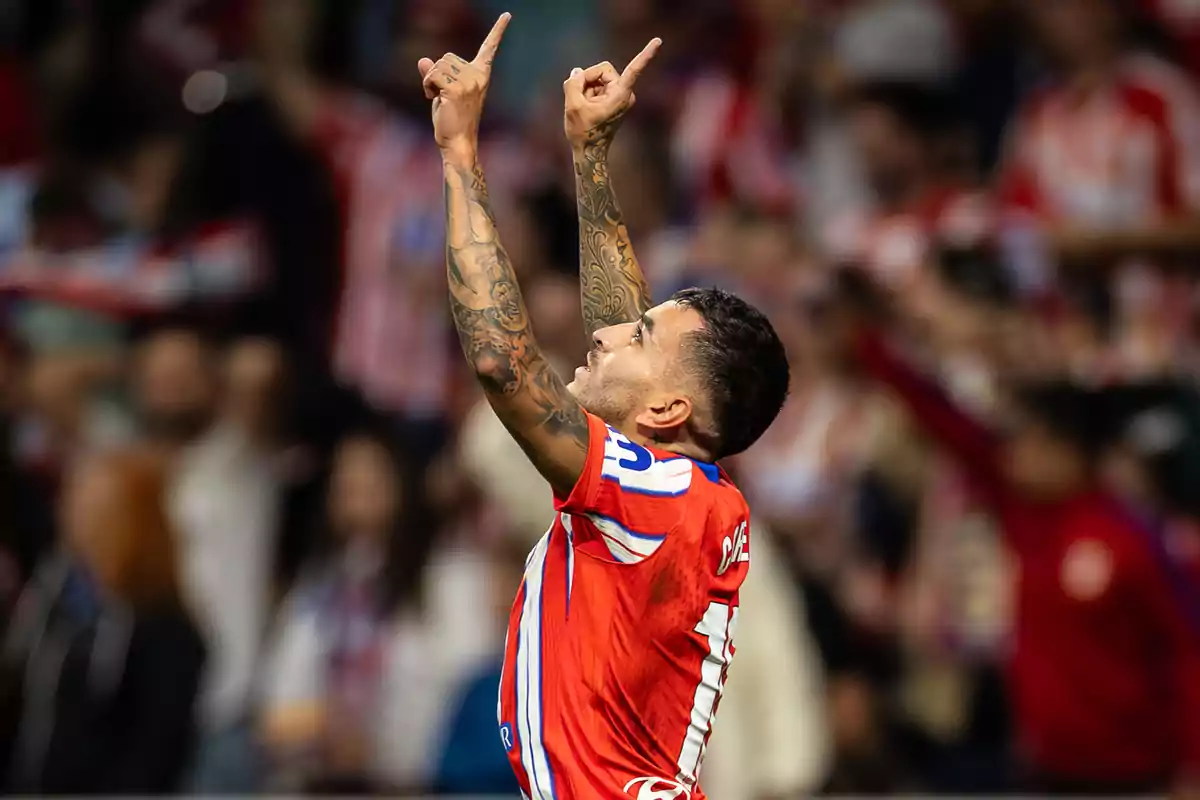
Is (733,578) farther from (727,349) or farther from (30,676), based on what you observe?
(30,676)

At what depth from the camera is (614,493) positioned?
3.98m

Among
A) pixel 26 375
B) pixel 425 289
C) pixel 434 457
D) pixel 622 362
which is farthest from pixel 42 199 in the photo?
pixel 622 362

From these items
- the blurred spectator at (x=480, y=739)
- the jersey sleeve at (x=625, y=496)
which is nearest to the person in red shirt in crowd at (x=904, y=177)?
the blurred spectator at (x=480, y=739)

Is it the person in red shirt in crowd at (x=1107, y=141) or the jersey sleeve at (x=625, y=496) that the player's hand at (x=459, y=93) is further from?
the person in red shirt in crowd at (x=1107, y=141)

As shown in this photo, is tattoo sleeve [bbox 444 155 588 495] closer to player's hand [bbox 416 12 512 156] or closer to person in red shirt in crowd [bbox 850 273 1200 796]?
player's hand [bbox 416 12 512 156]

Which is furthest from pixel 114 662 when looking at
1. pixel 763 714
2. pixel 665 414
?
pixel 665 414

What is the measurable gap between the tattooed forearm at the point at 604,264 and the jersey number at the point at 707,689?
2.59 feet

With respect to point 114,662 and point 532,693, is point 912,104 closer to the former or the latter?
point 114,662

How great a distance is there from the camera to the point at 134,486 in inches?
289

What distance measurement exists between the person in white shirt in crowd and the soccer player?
3.93 meters

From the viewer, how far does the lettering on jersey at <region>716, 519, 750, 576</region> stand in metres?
4.22

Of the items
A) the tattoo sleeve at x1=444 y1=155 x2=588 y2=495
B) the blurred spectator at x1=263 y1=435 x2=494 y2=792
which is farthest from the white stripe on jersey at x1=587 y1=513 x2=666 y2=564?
the blurred spectator at x1=263 y1=435 x2=494 y2=792

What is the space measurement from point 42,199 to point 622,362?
6648 mm

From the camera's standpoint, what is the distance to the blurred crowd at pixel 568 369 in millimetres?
7211
